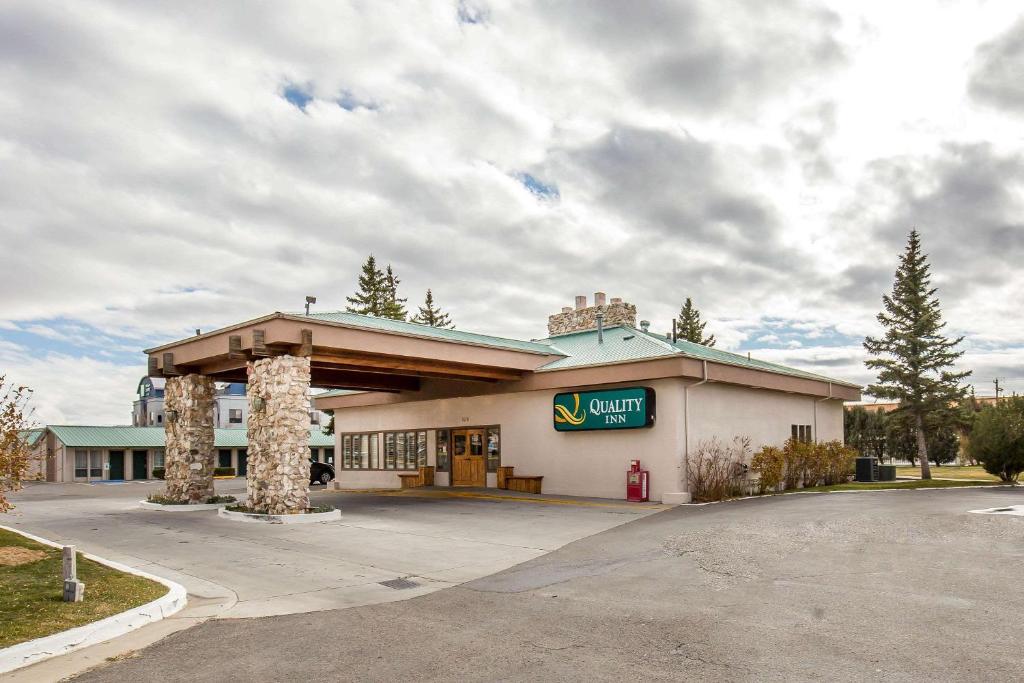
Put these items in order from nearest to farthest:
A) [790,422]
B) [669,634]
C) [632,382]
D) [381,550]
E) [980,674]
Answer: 1. [980,674]
2. [669,634]
3. [381,550]
4. [632,382]
5. [790,422]

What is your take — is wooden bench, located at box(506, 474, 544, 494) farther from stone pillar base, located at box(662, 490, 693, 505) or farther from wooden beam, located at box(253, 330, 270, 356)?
wooden beam, located at box(253, 330, 270, 356)

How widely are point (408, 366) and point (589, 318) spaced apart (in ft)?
31.3

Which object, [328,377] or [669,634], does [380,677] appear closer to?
[669,634]

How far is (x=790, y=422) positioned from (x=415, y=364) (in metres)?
14.4

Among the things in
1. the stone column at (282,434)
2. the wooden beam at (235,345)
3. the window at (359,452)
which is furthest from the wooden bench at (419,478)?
the wooden beam at (235,345)

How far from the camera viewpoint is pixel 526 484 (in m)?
25.9

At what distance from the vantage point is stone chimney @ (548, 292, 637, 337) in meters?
29.3

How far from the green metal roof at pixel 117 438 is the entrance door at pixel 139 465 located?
5.04ft

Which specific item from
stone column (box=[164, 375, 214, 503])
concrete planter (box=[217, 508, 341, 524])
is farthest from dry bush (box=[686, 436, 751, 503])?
stone column (box=[164, 375, 214, 503])

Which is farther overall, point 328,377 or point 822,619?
point 328,377

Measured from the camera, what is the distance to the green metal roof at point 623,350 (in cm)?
2373

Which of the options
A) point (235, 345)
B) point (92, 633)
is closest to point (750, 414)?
point (235, 345)

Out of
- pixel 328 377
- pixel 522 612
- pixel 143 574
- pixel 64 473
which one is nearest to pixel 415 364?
pixel 328 377

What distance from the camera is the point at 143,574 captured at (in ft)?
35.7
